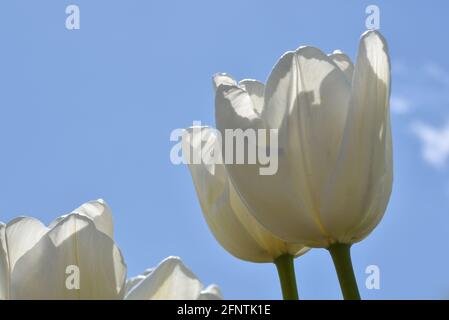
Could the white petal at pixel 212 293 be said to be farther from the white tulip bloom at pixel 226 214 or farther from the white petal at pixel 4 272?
the white tulip bloom at pixel 226 214

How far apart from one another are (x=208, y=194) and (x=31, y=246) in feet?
0.80

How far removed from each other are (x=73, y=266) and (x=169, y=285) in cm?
11

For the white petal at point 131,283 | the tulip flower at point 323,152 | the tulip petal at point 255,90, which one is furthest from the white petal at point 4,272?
the tulip petal at point 255,90

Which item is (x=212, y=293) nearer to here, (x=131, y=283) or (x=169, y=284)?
(x=169, y=284)

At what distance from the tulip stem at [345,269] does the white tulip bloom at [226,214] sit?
119 millimetres

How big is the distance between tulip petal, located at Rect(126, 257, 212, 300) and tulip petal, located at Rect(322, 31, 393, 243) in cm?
24

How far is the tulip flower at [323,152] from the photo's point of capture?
79cm

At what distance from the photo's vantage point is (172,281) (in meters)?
0.59

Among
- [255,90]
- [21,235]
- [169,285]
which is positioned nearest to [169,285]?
[169,285]

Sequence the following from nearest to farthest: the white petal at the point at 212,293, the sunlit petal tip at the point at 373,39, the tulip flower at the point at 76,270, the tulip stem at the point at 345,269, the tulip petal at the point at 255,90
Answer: the white petal at the point at 212,293, the tulip flower at the point at 76,270, the tulip stem at the point at 345,269, the sunlit petal tip at the point at 373,39, the tulip petal at the point at 255,90
